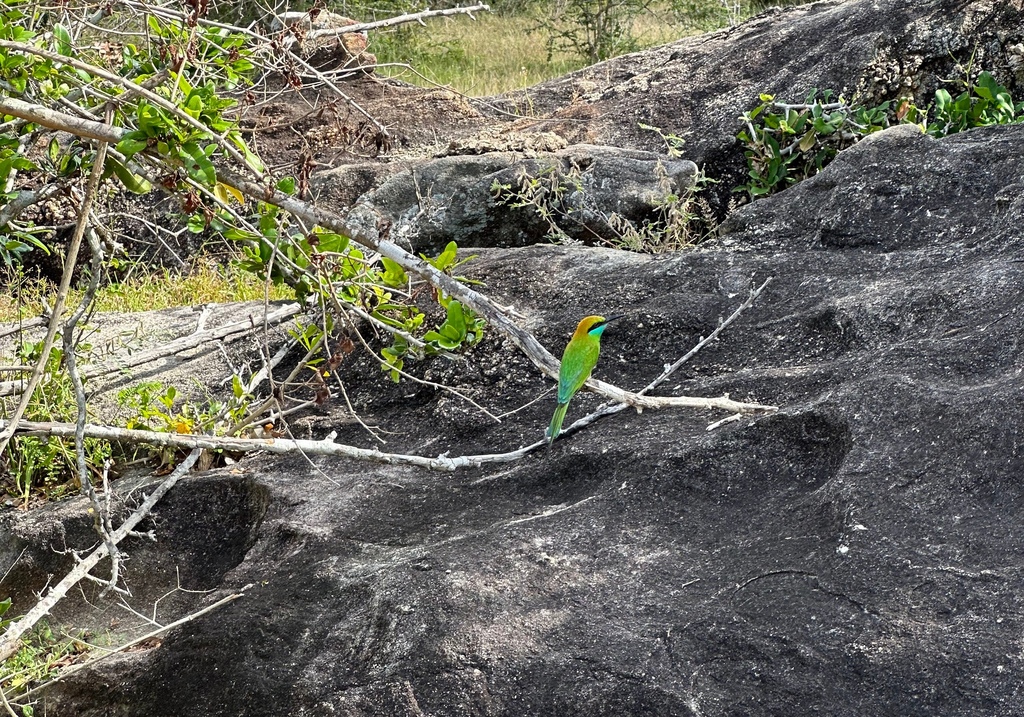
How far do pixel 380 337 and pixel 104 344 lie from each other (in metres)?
1.56

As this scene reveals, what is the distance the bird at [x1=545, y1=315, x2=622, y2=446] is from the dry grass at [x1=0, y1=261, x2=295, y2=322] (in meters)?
2.94

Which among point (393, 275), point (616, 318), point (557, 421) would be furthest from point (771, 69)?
point (557, 421)

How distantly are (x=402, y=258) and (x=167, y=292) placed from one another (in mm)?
4110

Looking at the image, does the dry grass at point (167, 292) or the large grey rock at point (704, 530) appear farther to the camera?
the dry grass at point (167, 292)

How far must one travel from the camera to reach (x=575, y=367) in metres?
3.12

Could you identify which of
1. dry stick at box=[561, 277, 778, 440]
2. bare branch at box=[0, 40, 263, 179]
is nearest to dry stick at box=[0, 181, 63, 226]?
bare branch at box=[0, 40, 263, 179]

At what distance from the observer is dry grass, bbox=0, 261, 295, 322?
6.04 m

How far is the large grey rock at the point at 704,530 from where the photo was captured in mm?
2197

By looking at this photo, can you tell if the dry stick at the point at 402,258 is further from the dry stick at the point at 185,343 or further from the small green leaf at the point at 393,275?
the dry stick at the point at 185,343

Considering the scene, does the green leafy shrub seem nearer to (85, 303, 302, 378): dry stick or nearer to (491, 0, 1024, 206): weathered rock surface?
(491, 0, 1024, 206): weathered rock surface

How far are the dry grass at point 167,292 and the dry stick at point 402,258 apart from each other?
3.20 metres

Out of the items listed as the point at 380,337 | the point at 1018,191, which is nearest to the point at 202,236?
the point at 380,337


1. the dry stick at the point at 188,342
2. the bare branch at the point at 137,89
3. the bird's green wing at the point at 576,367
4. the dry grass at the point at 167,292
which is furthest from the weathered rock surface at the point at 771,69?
the bare branch at the point at 137,89

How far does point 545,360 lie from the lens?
2.79 meters
